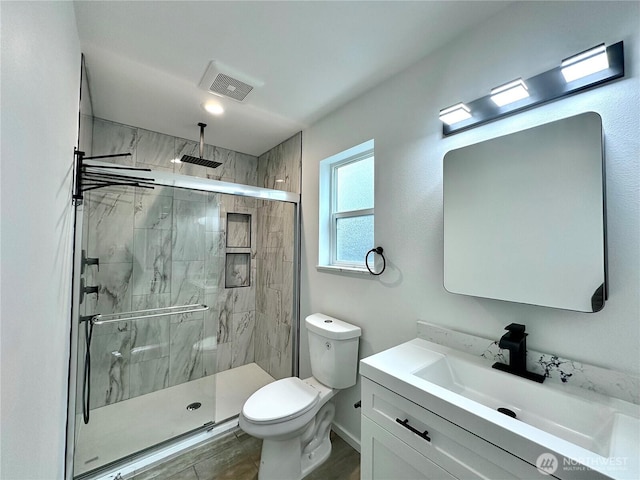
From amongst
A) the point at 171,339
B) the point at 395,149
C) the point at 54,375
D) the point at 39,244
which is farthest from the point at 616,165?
the point at 171,339

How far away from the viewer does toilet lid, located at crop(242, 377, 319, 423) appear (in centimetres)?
143

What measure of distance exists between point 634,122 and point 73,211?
241cm

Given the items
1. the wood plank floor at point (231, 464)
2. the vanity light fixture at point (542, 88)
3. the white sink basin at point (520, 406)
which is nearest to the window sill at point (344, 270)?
the white sink basin at point (520, 406)

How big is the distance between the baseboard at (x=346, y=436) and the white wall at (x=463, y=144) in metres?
0.02

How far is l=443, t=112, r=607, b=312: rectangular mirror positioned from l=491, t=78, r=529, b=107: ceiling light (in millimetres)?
158

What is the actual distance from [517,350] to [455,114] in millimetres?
1075

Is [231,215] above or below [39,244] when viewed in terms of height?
above

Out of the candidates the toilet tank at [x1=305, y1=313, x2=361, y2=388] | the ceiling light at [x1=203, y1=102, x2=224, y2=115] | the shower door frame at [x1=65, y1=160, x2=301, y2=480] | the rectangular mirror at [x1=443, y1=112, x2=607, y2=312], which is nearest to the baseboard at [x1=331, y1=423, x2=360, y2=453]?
the toilet tank at [x1=305, y1=313, x2=361, y2=388]

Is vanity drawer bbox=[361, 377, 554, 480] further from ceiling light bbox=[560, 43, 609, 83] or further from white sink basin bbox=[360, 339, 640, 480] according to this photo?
ceiling light bbox=[560, 43, 609, 83]

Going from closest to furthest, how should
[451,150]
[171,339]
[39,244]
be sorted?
[39,244] → [451,150] → [171,339]

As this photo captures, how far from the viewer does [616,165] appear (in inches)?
35.7

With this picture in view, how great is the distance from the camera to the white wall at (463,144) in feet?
2.91

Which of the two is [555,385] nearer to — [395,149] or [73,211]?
[395,149]

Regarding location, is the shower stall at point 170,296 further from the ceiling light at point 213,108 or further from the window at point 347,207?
the ceiling light at point 213,108
